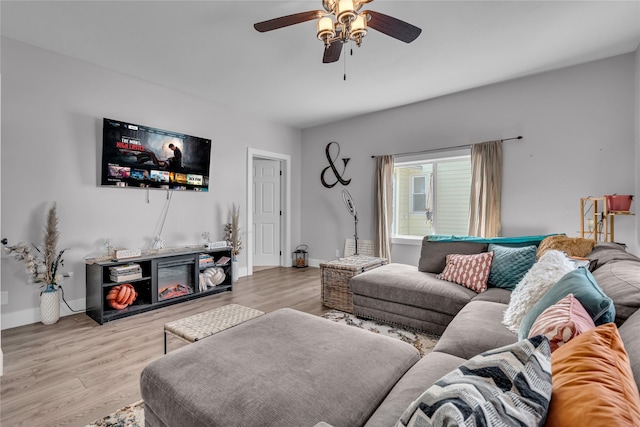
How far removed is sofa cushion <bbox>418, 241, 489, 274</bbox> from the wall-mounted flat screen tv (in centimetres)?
314

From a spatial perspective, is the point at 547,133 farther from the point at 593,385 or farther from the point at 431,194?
the point at 593,385

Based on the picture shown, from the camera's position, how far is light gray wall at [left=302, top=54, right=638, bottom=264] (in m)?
3.20

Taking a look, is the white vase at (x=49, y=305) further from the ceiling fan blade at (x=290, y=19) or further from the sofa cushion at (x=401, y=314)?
the ceiling fan blade at (x=290, y=19)

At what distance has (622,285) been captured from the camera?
4.64 feet

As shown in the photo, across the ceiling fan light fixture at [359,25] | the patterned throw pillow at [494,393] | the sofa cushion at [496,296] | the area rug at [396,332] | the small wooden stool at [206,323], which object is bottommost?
the area rug at [396,332]

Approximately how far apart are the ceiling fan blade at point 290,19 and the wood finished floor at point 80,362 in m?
2.53

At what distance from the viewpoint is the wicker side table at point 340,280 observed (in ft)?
10.7

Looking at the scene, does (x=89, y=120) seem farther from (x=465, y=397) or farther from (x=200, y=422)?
(x=465, y=397)

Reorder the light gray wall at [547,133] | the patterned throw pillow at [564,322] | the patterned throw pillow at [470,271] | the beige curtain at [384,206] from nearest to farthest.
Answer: the patterned throw pillow at [564,322], the patterned throw pillow at [470,271], the light gray wall at [547,133], the beige curtain at [384,206]

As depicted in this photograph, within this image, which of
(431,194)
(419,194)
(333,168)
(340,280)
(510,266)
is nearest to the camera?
(510,266)

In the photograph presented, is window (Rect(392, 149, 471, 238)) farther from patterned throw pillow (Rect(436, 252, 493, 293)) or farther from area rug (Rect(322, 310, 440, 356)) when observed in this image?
area rug (Rect(322, 310, 440, 356))

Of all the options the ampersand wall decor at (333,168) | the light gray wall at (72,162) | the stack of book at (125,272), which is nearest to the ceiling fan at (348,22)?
the light gray wall at (72,162)

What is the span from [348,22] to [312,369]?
6.43 feet

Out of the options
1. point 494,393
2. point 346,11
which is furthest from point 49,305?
point 494,393
